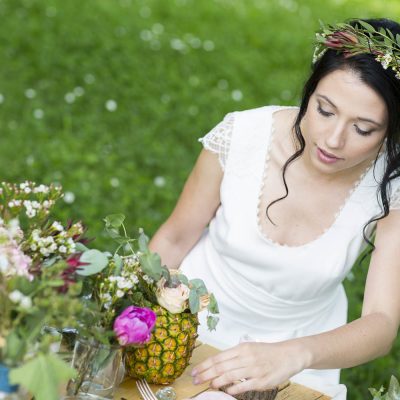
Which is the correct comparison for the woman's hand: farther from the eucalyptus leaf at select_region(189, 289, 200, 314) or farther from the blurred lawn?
the blurred lawn

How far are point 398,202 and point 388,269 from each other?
0.27 metres

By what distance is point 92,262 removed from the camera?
68.6 inches

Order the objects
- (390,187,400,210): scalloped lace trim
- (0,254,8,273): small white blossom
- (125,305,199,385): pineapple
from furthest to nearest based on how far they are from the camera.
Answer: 1. (390,187,400,210): scalloped lace trim
2. (125,305,199,385): pineapple
3. (0,254,8,273): small white blossom

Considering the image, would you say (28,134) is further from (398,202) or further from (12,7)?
(398,202)

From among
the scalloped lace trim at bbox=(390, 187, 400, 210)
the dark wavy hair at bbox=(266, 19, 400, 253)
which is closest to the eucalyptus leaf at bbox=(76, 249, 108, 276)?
the dark wavy hair at bbox=(266, 19, 400, 253)

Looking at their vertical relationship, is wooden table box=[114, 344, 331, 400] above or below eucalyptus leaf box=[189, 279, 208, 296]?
below

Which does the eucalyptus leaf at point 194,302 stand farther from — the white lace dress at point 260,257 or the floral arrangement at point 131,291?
the white lace dress at point 260,257

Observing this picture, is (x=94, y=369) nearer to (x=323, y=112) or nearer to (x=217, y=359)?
(x=217, y=359)

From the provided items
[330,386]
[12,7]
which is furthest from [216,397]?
[12,7]

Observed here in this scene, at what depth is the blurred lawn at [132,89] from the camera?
5.04 meters

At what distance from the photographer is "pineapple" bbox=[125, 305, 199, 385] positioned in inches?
74.4

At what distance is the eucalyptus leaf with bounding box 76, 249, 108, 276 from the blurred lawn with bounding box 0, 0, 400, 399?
222cm

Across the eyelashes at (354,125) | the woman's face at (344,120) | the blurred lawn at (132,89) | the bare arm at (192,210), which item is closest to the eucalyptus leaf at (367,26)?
the woman's face at (344,120)

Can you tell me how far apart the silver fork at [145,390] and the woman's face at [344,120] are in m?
0.90
